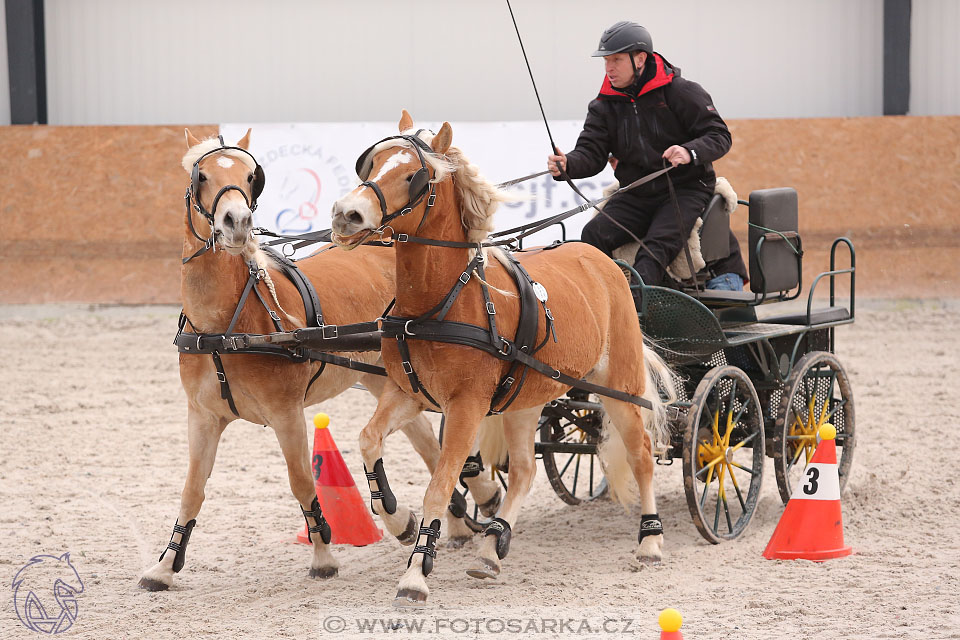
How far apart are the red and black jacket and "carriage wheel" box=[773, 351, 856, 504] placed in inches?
44.0

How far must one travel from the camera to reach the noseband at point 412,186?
3496mm

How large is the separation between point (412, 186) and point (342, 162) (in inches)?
307

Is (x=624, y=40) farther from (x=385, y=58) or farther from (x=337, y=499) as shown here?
(x=385, y=58)

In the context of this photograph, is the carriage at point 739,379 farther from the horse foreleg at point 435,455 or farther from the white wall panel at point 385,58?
the white wall panel at point 385,58

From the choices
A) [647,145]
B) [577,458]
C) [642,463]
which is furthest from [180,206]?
[642,463]

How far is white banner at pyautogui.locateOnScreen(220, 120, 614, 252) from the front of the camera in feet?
36.0

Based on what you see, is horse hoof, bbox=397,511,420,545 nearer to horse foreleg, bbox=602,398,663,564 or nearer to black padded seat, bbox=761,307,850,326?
horse foreleg, bbox=602,398,663,564

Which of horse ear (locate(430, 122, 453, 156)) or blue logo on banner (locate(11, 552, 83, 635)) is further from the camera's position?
blue logo on banner (locate(11, 552, 83, 635))

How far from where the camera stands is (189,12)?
1269cm

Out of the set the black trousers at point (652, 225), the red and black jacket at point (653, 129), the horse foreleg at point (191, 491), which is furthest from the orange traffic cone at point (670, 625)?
the red and black jacket at point (653, 129)

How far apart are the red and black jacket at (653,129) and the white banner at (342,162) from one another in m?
5.45

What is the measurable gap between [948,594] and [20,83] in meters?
11.6

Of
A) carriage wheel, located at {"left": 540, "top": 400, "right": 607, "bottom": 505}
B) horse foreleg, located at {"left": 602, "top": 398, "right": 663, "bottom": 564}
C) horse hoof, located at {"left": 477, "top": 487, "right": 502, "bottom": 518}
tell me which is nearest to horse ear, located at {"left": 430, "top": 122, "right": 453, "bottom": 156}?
horse foreleg, located at {"left": 602, "top": 398, "right": 663, "bottom": 564}

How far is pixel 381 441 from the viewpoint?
3852 millimetres
